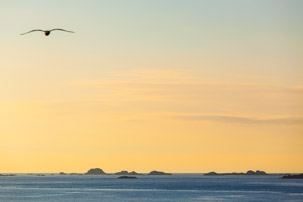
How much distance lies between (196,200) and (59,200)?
3376 centimetres

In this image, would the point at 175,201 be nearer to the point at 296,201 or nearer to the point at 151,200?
the point at 151,200

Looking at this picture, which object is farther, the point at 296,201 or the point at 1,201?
the point at 1,201

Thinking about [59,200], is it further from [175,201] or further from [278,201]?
[278,201]

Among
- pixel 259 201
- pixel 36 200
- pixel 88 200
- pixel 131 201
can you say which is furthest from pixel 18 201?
pixel 259 201

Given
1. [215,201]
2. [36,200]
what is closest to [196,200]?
[215,201]

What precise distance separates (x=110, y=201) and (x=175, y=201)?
51.9ft

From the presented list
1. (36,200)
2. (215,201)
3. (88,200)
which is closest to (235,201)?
(215,201)

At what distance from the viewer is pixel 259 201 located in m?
168

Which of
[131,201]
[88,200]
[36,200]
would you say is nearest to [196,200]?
[131,201]

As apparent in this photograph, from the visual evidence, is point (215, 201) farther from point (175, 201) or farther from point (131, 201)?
point (131, 201)

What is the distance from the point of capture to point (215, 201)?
169125mm

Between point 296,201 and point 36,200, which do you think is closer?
point 296,201

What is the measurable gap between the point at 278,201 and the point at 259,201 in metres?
4.79

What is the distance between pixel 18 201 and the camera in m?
174
